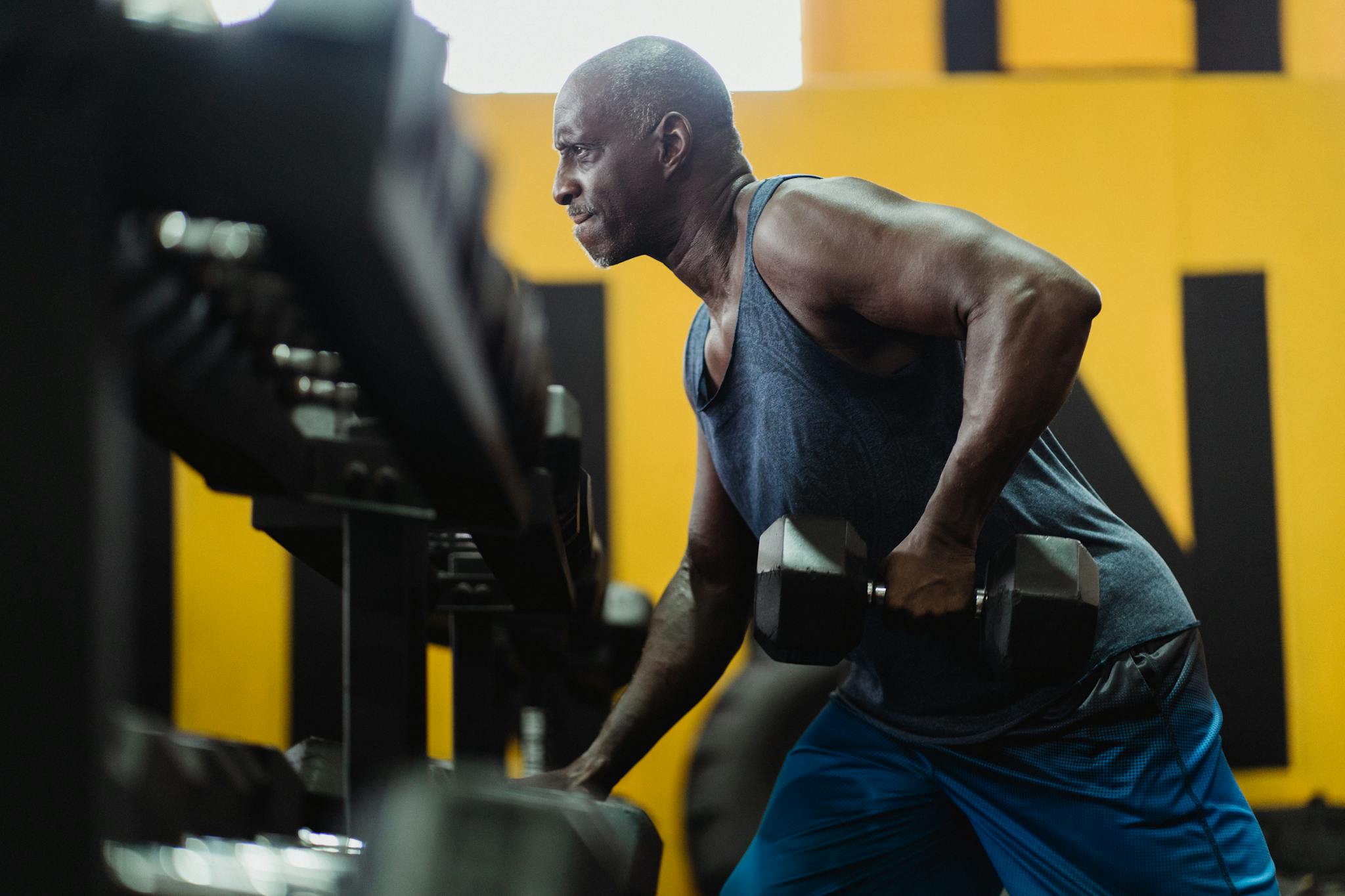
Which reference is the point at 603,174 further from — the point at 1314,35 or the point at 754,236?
the point at 1314,35

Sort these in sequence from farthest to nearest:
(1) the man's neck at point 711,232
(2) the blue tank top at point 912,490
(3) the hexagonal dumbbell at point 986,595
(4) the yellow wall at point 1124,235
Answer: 1. (4) the yellow wall at point 1124,235
2. (1) the man's neck at point 711,232
3. (2) the blue tank top at point 912,490
4. (3) the hexagonal dumbbell at point 986,595

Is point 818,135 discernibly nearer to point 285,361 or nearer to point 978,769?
point 978,769

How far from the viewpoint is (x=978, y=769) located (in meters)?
1.17

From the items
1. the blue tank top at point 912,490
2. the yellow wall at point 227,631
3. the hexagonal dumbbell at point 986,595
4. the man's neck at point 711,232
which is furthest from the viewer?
the yellow wall at point 227,631

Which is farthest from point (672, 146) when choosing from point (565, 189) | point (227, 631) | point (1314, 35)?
point (1314, 35)

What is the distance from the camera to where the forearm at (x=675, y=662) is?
1379 millimetres

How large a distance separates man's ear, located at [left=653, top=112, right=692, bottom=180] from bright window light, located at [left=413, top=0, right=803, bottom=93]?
5.75 feet

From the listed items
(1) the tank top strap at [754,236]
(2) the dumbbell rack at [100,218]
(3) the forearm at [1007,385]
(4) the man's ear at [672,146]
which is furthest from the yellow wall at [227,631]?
(2) the dumbbell rack at [100,218]

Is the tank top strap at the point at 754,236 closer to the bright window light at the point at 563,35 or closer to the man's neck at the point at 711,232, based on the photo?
the man's neck at the point at 711,232

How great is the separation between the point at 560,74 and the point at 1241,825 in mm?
2519

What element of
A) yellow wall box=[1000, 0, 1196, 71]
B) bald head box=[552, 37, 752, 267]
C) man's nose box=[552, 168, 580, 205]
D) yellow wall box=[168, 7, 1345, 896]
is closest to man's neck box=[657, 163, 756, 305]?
bald head box=[552, 37, 752, 267]

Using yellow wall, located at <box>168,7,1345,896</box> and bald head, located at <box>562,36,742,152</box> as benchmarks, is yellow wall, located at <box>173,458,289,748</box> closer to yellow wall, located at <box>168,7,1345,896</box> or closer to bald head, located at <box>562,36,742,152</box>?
yellow wall, located at <box>168,7,1345,896</box>

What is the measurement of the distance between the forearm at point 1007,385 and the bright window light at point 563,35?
7.11 ft

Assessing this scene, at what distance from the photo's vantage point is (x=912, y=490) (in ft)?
3.88
